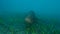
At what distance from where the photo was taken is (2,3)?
1.32m

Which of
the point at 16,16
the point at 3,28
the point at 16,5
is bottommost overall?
the point at 3,28

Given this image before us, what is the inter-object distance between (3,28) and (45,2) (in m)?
0.49

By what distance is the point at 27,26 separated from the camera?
130 centimetres

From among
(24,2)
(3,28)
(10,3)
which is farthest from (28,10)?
(3,28)

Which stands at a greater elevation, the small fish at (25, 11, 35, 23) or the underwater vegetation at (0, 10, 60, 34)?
the small fish at (25, 11, 35, 23)

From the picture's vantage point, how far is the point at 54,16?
4.33ft

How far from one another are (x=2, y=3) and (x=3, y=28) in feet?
0.82

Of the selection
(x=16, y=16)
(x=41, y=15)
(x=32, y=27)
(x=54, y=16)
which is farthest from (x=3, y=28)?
(x=54, y=16)

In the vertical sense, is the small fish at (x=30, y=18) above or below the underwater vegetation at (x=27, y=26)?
above

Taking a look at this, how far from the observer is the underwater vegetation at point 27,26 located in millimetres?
1301

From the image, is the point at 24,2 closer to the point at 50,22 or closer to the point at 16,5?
the point at 16,5

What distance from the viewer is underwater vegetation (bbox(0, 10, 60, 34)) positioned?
1.30 metres

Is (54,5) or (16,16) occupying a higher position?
(54,5)

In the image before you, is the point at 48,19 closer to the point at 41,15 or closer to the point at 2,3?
the point at 41,15
